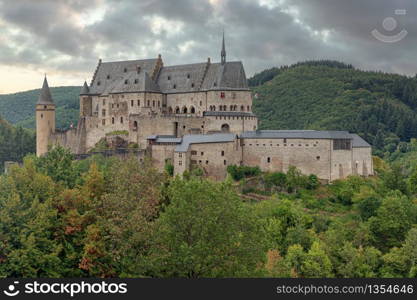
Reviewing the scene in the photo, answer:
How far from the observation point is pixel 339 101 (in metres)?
131

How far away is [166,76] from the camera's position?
76.6 meters

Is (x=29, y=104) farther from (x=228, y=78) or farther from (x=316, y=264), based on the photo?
(x=316, y=264)

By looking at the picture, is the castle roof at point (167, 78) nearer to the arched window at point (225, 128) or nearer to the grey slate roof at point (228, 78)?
the grey slate roof at point (228, 78)

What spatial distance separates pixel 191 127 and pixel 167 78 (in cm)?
1159

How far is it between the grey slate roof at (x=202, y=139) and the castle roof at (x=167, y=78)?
34.8 ft

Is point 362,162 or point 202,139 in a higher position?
point 202,139

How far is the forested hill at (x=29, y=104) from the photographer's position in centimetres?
15712

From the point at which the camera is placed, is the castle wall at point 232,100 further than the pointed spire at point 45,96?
No

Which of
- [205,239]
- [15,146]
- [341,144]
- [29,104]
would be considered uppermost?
[29,104]

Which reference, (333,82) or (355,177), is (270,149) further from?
(333,82)

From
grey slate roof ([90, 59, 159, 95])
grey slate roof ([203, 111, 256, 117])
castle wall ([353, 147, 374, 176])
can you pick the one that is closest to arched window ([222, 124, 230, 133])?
grey slate roof ([203, 111, 256, 117])

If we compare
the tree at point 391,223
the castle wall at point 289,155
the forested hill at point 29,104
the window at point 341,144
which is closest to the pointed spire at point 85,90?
the castle wall at point 289,155

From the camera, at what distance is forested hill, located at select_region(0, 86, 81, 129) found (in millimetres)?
157125

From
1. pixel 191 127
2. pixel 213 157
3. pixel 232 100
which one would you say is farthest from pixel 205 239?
pixel 232 100
